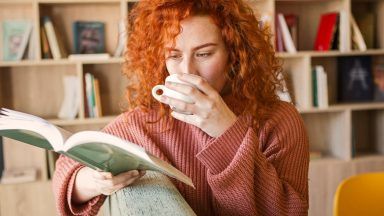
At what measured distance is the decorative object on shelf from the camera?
10.8 feet

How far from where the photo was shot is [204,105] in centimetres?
108

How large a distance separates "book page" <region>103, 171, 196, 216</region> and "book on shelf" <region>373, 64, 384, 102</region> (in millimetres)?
2564

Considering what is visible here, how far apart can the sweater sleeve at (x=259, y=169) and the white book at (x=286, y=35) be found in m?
1.78

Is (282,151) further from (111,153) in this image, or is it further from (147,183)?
(111,153)

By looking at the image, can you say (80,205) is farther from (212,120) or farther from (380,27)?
(380,27)

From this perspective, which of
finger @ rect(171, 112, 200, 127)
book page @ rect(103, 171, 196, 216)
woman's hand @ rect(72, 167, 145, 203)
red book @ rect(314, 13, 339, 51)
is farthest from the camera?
red book @ rect(314, 13, 339, 51)

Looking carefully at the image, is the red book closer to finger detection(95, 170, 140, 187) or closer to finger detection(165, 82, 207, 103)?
finger detection(165, 82, 207, 103)

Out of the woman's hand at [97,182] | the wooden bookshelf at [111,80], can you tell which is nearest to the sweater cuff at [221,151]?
the woman's hand at [97,182]

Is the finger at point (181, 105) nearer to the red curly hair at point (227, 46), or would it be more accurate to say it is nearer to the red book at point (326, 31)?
the red curly hair at point (227, 46)

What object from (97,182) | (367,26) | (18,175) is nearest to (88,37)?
(18,175)

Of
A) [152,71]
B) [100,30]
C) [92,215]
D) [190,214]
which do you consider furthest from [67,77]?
[190,214]

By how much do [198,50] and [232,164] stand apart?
340 millimetres

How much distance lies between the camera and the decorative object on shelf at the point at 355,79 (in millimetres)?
3279

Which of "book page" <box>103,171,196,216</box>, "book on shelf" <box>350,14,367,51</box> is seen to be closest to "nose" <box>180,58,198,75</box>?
"book page" <box>103,171,196,216</box>
